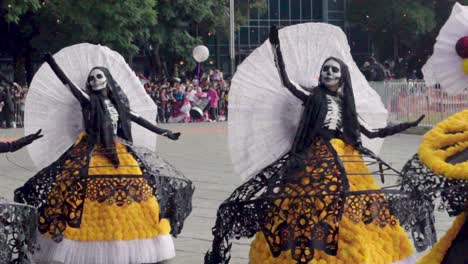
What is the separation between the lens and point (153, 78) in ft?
130

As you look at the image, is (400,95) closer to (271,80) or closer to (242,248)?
(242,248)

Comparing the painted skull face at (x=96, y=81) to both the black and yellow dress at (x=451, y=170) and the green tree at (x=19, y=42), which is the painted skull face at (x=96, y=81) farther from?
the green tree at (x=19, y=42)

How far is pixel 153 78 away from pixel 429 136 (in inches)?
1395

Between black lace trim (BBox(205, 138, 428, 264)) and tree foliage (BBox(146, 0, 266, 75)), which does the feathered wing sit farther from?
tree foliage (BBox(146, 0, 266, 75))

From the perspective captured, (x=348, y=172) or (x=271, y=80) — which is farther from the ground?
(x=271, y=80)

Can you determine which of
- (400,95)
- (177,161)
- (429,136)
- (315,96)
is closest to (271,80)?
(315,96)

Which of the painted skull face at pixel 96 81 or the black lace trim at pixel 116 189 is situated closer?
the black lace trim at pixel 116 189

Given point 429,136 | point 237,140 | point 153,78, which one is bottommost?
point 153,78

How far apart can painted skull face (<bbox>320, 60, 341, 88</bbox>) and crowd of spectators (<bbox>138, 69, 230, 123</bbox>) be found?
24.3 m

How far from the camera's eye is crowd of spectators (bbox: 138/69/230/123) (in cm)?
3209

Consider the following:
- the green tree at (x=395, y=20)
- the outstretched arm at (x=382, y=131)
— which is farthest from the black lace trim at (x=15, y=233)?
the green tree at (x=395, y=20)

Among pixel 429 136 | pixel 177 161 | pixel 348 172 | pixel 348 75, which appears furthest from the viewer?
pixel 177 161

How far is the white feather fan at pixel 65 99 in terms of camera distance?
958cm

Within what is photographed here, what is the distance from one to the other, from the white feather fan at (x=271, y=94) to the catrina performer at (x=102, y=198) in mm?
1173
